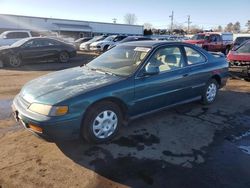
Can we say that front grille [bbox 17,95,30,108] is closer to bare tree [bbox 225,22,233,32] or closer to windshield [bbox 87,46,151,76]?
windshield [bbox 87,46,151,76]

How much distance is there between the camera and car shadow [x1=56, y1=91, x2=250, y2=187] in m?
3.37

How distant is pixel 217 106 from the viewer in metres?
6.34

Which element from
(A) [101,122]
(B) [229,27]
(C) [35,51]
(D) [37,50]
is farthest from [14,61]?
(B) [229,27]

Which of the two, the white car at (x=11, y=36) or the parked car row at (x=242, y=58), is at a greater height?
the white car at (x=11, y=36)

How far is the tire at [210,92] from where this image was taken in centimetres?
614

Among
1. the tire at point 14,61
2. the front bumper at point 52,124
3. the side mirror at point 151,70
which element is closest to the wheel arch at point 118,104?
the front bumper at point 52,124

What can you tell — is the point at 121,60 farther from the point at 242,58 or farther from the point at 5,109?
the point at 242,58

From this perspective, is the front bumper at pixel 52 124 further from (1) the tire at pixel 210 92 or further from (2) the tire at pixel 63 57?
(2) the tire at pixel 63 57

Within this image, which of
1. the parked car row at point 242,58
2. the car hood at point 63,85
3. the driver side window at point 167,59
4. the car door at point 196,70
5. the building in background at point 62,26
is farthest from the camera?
the building in background at point 62,26

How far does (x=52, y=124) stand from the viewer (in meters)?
3.58

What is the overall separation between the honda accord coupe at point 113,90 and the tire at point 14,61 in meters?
9.76

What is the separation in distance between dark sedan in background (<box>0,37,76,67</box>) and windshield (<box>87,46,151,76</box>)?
976 centimetres

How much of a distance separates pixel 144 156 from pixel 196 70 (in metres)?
2.62

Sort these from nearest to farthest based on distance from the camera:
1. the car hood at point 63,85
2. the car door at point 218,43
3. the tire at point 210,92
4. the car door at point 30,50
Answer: the car hood at point 63,85, the tire at point 210,92, the car door at point 30,50, the car door at point 218,43
